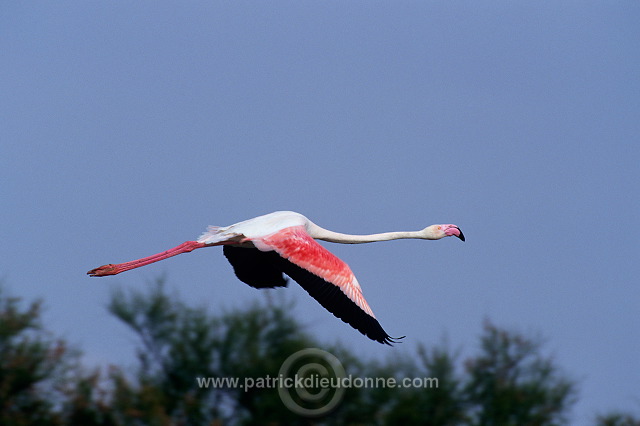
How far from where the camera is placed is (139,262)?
1518 centimetres

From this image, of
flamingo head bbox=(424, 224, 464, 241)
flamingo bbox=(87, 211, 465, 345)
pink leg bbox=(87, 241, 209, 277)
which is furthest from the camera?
flamingo head bbox=(424, 224, 464, 241)

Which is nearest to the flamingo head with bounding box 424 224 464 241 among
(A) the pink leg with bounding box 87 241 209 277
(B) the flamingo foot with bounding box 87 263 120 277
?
(A) the pink leg with bounding box 87 241 209 277

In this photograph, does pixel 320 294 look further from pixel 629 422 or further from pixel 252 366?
pixel 629 422

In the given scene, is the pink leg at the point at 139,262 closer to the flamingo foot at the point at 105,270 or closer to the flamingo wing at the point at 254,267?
the flamingo foot at the point at 105,270

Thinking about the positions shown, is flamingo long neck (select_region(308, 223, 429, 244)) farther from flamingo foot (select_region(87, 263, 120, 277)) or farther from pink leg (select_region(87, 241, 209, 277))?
flamingo foot (select_region(87, 263, 120, 277))

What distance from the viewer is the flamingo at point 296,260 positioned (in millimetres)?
13680

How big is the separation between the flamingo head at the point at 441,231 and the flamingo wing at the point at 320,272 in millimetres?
2265

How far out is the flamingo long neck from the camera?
49.6 ft

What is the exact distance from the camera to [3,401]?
15.3 m

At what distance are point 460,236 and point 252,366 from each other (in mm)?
4161

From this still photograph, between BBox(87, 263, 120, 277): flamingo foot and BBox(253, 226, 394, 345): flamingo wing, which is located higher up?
BBox(87, 263, 120, 277): flamingo foot

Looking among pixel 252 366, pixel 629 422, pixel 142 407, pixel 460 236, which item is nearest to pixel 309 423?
pixel 252 366

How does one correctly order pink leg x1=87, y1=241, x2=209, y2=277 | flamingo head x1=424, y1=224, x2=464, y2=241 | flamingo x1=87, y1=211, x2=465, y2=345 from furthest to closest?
1. flamingo head x1=424, y1=224, x2=464, y2=241
2. pink leg x1=87, y1=241, x2=209, y2=277
3. flamingo x1=87, y1=211, x2=465, y2=345

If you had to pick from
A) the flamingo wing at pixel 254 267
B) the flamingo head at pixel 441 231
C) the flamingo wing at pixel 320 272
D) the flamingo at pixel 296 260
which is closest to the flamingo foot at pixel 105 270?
the flamingo at pixel 296 260
